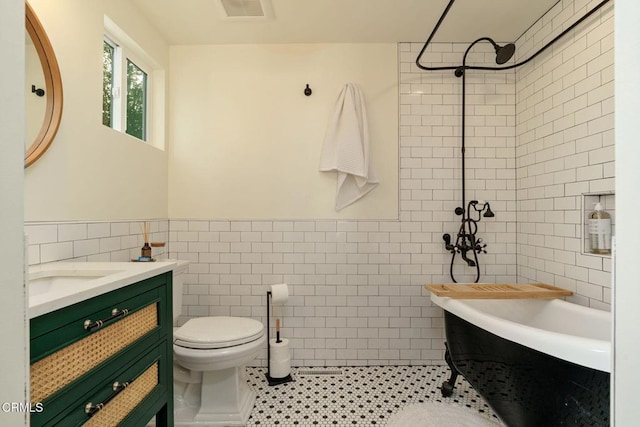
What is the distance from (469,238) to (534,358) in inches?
46.2

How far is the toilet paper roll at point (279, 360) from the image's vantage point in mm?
2230

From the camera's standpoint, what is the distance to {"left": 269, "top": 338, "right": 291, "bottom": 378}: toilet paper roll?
87.8 inches

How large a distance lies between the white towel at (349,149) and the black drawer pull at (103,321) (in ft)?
5.41

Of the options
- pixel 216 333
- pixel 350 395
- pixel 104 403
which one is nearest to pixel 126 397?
pixel 104 403

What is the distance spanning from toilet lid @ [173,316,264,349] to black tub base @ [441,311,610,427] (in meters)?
1.22

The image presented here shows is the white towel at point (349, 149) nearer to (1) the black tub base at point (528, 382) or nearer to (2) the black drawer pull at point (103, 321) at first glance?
(1) the black tub base at point (528, 382)

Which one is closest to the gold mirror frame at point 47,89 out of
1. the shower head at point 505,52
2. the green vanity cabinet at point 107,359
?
the green vanity cabinet at point 107,359

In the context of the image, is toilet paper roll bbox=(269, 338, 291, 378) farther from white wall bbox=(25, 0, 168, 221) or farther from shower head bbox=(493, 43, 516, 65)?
shower head bbox=(493, 43, 516, 65)

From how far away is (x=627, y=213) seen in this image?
0.41m

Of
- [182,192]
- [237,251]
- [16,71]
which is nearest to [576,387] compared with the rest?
[16,71]

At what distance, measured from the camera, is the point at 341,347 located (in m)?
2.48

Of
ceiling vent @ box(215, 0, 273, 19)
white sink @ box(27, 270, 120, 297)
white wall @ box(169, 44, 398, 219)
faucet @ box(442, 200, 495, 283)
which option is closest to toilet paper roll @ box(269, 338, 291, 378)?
white wall @ box(169, 44, 398, 219)

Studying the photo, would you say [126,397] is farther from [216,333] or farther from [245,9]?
[245,9]

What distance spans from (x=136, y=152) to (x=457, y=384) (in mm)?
2735
